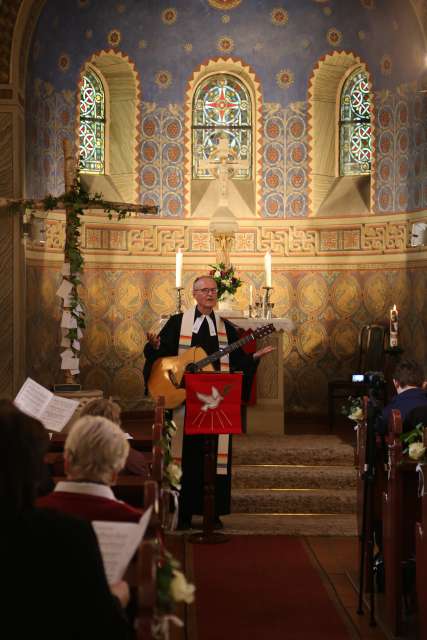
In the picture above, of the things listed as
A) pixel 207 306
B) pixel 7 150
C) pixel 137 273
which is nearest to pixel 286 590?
pixel 207 306

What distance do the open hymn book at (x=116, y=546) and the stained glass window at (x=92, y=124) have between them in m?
10.3

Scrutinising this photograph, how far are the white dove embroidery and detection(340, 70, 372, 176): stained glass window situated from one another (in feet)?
21.2

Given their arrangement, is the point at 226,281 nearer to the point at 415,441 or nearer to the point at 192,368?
the point at 192,368

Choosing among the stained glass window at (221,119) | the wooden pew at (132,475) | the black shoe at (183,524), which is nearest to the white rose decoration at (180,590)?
the wooden pew at (132,475)

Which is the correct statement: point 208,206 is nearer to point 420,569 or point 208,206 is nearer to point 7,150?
point 7,150

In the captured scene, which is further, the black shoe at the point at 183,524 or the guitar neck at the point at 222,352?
the black shoe at the point at 183,524

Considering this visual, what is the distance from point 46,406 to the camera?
5133 mm

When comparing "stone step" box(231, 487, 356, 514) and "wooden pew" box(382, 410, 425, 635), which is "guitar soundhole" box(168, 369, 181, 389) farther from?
"wooden pew" box(382, 410, 425, 635)

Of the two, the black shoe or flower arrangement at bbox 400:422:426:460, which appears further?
the black shoe

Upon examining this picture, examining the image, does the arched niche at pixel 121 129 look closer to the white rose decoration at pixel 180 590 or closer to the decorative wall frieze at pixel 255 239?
the decorative wall frieze at pixel 255 239

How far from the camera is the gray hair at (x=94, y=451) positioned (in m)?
3.03

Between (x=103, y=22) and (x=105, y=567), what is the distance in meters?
10.8

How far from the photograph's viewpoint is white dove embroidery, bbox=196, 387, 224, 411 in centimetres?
715

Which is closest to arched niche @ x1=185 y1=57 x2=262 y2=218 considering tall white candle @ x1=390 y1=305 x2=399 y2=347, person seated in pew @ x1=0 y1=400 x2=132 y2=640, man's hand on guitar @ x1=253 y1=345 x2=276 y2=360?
tall white candle @ x1=390 y1=305 x2=399 y2=347
